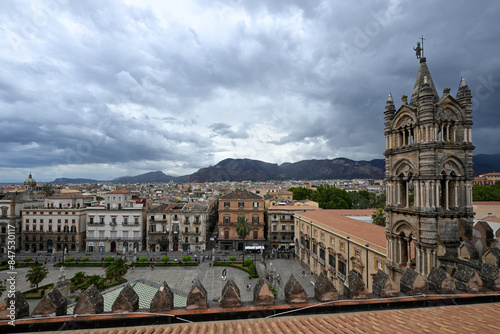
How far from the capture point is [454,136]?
43.3 ft

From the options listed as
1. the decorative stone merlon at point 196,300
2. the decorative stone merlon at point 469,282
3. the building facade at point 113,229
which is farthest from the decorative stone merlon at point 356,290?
the building facade at point 113,229

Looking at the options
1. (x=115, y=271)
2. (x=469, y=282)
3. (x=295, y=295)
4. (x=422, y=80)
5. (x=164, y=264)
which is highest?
(x=422, y=80)

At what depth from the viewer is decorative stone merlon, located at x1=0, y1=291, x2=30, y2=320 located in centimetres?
596

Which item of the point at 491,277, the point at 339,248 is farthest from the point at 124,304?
the point at 339,248

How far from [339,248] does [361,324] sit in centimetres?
2276

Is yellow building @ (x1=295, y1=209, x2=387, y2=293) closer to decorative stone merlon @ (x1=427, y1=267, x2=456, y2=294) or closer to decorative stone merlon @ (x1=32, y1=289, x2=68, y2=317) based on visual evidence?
decorative stone merlon @ (x1=427, y1=267, x2=456, y2=294)

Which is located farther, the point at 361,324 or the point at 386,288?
the point at 386,288

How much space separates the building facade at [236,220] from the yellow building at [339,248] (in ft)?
36.9

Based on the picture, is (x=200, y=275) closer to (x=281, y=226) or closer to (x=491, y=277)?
(x=281, y=226)

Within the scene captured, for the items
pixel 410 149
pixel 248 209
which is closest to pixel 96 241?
pixel 248 209

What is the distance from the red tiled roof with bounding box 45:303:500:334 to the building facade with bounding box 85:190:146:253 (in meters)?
49.5

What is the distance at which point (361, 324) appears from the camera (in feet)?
20.5

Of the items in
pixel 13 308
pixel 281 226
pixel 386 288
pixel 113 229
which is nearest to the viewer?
pixel 13 308

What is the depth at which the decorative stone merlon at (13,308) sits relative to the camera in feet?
19.6
